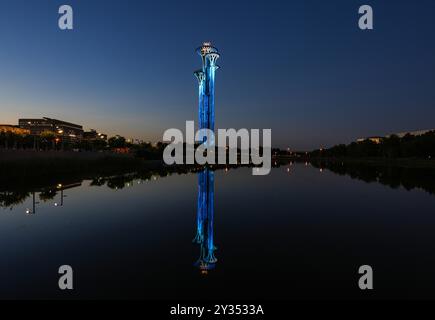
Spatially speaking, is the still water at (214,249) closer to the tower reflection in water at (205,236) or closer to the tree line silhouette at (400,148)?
the tower reflection in water at (205,236)

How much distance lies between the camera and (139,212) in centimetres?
1820

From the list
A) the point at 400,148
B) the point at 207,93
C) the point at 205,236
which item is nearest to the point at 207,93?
the point at 207,93

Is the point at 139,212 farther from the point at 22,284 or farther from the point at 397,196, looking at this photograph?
the point at 397,196

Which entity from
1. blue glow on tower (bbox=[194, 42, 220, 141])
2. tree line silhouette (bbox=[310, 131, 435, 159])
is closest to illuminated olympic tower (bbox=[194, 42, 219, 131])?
blue glow on tower (bbox=[194, 42, 220, 141])

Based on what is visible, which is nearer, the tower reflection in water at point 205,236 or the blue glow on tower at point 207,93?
the tower reflection in water at point 205,236

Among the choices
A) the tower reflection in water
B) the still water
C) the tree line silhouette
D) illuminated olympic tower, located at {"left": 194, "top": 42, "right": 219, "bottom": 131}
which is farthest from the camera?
the tree line silhouette

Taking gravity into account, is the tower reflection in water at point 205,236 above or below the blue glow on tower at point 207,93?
below

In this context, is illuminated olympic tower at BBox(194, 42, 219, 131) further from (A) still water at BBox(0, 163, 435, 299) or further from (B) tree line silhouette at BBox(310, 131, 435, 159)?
(B) tree line silhouette at BBox(310, 131, 435, 159)

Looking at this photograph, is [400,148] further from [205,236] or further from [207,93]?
[205,236]

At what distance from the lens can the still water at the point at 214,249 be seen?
25.7 ft

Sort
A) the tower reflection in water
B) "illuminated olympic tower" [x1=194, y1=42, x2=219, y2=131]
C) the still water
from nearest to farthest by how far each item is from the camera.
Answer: the still water < the tower reflection in water < "illuminated olympic tower" [x1=194, y1=42, x2=219, y2=131]

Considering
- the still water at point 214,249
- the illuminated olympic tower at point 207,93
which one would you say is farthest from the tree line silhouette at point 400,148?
the still water at point 214,249

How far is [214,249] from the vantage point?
11.2 m

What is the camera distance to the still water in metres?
7.83
